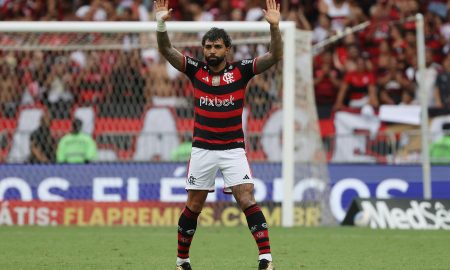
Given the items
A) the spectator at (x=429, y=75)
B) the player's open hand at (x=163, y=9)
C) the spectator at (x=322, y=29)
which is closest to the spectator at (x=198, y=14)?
the spectator at (x=322, y=29)

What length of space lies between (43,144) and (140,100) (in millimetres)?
1803

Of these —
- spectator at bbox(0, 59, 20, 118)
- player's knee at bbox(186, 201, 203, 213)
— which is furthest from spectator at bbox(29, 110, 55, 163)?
player's knee at bbox(186, 201, 203, 213)

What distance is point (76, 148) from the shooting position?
17438 millimetres

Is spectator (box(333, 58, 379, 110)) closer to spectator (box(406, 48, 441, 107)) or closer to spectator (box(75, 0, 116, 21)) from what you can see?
spectator (box(406, 48, 441, 107))

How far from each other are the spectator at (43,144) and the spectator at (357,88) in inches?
212

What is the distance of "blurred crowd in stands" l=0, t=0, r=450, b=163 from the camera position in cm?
1770

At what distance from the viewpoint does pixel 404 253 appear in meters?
10.7

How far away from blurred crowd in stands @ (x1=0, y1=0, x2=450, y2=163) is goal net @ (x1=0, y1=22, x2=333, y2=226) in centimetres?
3

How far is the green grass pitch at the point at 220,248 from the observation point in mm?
9500

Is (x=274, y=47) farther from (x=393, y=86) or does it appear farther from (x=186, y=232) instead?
(x=393, y=86)

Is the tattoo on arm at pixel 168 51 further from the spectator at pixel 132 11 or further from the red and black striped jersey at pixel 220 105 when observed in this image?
the spectator at pixel 132 11

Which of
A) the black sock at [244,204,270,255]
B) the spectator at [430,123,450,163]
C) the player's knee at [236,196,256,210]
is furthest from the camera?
the spectator at [430,123,450,163]

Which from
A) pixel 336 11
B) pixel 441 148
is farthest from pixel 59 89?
pixel 441 148

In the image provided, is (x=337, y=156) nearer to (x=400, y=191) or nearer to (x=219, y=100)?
(x=400, y=191)
